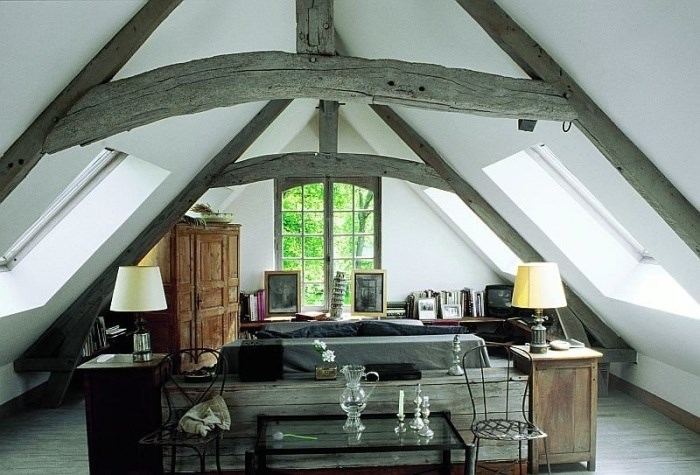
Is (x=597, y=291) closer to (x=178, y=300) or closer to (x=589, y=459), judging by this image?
(x=589, y=459)

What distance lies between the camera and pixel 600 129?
3.17 m

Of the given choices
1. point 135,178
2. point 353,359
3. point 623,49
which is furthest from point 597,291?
point 135,178

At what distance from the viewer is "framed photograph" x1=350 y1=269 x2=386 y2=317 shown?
24.8ft

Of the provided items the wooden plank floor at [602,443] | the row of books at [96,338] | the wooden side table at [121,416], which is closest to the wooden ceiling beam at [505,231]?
the wooden plank floor at [602,443]

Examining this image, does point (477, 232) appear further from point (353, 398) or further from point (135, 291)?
point (135, 291)

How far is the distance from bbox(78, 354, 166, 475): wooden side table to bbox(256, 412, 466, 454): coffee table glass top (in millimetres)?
768

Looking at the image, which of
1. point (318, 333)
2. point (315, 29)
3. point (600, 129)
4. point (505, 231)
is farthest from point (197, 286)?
point (600, 129)

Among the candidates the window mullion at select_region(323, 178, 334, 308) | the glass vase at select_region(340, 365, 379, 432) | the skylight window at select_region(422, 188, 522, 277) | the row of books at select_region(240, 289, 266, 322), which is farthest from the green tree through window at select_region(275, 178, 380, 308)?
the glass vase at select_region(340, 365, 379, 432)

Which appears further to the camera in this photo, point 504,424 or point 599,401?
point 599,401

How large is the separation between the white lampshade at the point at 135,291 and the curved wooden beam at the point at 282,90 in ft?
3.38

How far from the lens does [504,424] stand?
3.83 metres

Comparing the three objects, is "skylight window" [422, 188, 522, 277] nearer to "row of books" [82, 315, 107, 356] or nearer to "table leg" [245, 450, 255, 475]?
"row of books" [82, 315, 107, 356]

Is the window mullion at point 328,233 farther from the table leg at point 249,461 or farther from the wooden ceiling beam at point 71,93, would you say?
the wooden ceiling beam at point 71,93

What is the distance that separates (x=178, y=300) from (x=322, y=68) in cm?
372
